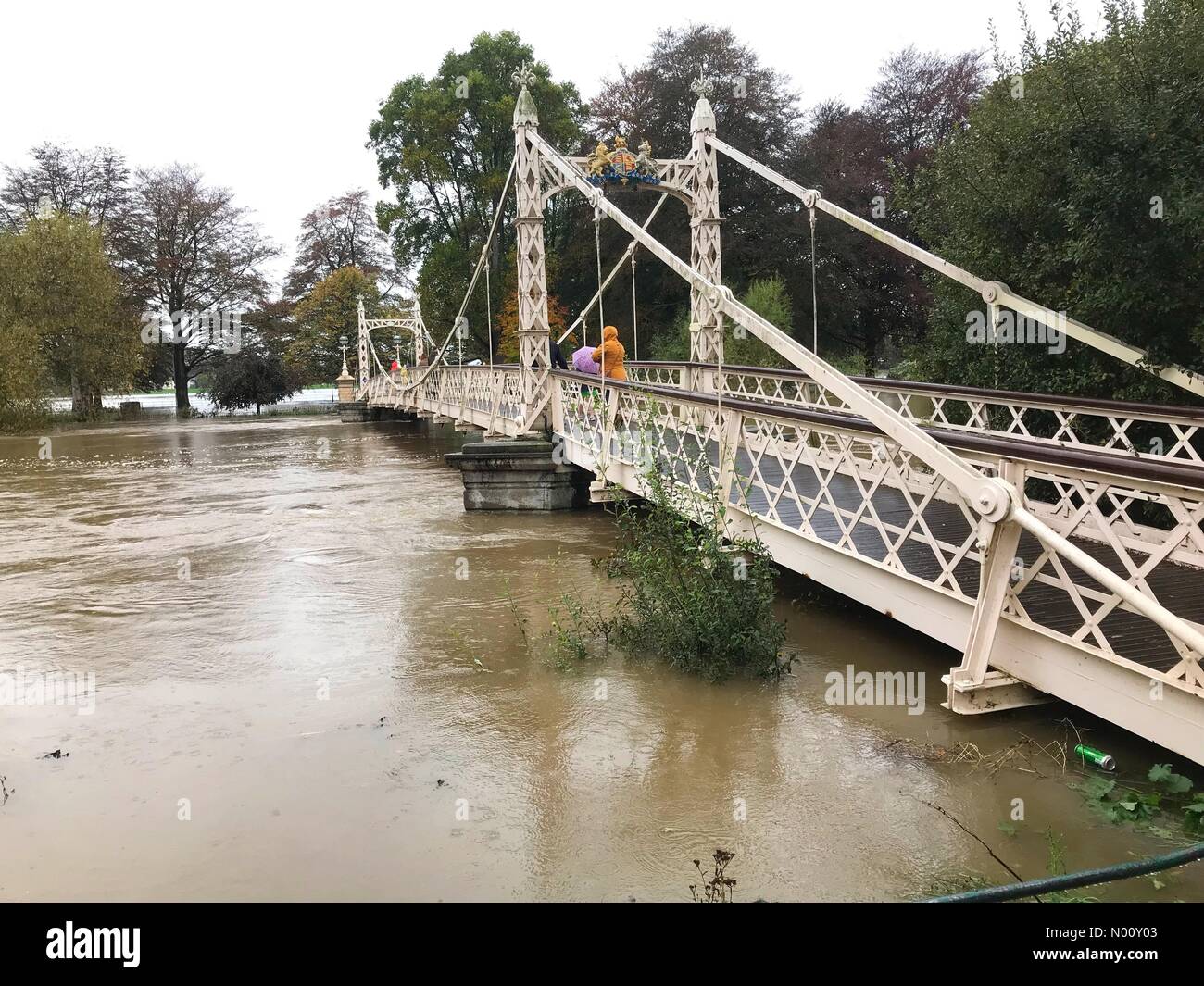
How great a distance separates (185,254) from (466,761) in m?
40.9

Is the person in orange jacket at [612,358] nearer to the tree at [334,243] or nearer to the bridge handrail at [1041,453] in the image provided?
the bridge handrail at [1041,453]

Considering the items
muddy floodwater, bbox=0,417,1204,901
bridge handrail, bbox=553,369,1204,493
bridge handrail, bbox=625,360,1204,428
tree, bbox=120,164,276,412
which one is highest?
tree, bbox=120,164,276,412

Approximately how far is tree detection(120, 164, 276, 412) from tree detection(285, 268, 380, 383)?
9.52 feet

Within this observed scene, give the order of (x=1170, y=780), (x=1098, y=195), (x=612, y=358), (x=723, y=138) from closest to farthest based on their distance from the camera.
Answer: (x=1170, y=780) < (x=1098, y=195) < (x=612, y=358) < (x=723, y=138)

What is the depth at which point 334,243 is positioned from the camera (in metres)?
43.8

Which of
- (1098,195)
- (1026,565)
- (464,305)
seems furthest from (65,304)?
(1026,565)

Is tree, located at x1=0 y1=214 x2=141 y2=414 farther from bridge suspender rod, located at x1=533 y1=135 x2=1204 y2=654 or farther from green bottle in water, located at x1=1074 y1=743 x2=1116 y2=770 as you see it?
green bottle in water, located at x1=1074 y1=743 x2=1116 y2=770

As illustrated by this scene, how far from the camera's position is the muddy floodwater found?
3.61 m

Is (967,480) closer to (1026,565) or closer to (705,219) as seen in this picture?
(1026,565)

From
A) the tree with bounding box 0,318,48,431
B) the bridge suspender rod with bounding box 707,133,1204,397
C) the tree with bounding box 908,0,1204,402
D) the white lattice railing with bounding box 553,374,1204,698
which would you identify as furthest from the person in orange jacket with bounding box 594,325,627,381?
the tree with bounding box 0,318,48,431

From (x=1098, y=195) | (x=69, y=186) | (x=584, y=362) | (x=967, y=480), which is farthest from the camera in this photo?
(x=69, y=186)

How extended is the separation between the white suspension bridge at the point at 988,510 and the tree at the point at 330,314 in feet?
103

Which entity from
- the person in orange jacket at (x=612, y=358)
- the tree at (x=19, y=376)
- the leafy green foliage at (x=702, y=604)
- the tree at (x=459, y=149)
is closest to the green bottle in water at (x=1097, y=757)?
the leafy green foliage at (x=702, y=604)
